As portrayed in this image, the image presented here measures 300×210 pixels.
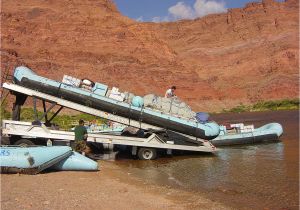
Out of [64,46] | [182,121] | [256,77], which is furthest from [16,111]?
[256,77]

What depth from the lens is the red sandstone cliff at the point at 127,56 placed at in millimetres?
89188

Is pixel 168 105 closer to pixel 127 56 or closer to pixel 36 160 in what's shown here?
pixel 36 160

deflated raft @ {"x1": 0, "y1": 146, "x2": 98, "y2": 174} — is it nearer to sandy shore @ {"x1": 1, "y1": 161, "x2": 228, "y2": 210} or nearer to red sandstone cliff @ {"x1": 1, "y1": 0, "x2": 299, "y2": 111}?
sandy shore @ {"x1": 1, "y1": 161, "x2": 228, "y2": 210}

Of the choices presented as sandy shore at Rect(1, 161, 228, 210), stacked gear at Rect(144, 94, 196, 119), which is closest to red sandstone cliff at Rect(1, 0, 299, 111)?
stacked gear at Rect(144, 94, 196, 119)

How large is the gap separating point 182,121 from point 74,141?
4776mm

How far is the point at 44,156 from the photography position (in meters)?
12.9

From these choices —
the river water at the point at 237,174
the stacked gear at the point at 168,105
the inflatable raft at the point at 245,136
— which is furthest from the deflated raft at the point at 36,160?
the inflatable raft at the point at 245,136

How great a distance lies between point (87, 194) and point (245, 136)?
1489cm

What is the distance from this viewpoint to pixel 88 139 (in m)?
17.5

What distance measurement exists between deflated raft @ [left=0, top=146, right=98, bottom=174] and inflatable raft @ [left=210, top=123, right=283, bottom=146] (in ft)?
36.5

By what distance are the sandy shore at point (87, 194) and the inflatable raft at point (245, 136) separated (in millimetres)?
10750

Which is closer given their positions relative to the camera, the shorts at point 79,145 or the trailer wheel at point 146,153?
the shorts at point 79,145

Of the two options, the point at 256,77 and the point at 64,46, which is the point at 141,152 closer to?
the point at 64,46

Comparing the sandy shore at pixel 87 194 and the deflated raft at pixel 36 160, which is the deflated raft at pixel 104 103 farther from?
the sandy shore at pixel 87 194
